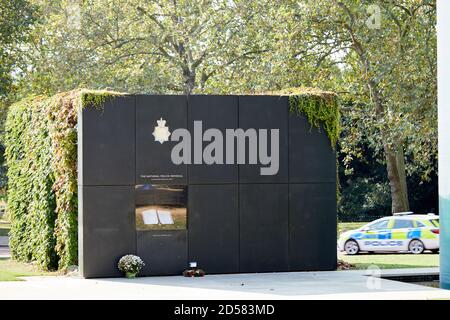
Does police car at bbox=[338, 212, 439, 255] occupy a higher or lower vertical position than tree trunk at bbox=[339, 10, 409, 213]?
lower

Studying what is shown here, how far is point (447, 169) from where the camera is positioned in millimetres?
18812

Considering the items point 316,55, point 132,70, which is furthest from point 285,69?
point 132,70

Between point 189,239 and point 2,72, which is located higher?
point 2,72

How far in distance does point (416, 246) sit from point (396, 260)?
4143mm

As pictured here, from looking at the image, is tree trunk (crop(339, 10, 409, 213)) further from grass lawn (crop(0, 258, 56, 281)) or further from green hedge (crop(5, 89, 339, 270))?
grass lawn (crop(0, 258, 56, 281))

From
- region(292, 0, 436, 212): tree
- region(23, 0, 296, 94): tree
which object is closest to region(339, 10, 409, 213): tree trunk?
region(292, 0, 436, 212): tree

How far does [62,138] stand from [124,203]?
2355 millimetres

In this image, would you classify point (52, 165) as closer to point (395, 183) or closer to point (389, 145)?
point (389, 145)

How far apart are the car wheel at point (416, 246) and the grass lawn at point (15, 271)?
1245cm

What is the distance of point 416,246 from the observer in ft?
105

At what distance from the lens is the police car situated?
31.8 m

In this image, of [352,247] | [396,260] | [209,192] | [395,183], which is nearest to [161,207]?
[209,192]

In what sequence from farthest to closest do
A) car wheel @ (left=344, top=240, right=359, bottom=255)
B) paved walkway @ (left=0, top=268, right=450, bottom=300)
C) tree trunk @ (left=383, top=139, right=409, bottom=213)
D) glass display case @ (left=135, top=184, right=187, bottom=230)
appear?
1. tree trunk @ (left=383, top=139, right=409, bottom=213)
2. car wheel @ (left=344, top=240, right=359, bottom=255)
3. glass display case @ (left=135, top=184, right=187, bottom=230)
4. paved walkway @ (left=0, top=268, right=450, bottom=300)

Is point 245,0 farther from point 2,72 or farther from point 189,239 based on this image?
point 189,239
